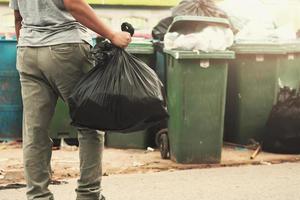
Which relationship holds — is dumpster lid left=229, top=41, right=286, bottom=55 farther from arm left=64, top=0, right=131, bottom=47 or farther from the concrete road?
arm left=64, top=0, right=131, bottom=47

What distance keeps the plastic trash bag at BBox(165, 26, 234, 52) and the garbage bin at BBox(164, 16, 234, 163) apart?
96 mm

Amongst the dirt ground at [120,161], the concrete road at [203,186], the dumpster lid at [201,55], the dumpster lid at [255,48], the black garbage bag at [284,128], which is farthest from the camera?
the dumpster lid at [255,48]

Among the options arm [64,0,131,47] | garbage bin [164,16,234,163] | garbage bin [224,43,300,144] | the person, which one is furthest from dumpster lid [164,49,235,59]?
arm [64,0,131,47]

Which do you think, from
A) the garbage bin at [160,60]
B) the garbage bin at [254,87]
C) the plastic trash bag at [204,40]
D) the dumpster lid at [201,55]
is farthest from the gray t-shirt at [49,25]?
the garbage bin at [254,87]

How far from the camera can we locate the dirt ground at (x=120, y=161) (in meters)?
5.55

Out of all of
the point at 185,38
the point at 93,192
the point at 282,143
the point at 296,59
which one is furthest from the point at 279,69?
the point at 93,192

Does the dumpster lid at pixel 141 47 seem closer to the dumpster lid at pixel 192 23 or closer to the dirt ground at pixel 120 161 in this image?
the dumpster lid at pixel 192 23

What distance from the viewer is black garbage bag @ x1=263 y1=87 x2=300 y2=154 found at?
6309mm

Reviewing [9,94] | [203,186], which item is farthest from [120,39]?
[9,94]

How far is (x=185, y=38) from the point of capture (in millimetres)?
5836

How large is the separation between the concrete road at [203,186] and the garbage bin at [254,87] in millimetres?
901

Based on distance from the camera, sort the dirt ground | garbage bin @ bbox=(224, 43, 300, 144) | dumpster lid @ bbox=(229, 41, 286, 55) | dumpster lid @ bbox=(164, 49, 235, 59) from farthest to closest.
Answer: garbage bin @ bbox=(224, 43, 300, 144)
dumpster lid @ bbox=(229, 41, 286, 55)
dumpster lid @ bbox=(164, 49, 235, 59)
the dirt ground

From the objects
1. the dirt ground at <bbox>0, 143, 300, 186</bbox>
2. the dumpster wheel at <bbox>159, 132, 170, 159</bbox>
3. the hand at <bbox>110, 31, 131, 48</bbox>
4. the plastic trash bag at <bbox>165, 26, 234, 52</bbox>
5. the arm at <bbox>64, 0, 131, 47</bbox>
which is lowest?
the dirt ground at <bbox>0, 143, 300, 186</bbox>

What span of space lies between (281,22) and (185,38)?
3886mm
